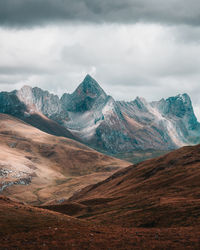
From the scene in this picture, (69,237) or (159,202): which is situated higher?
(159,202)

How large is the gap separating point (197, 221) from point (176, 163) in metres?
116

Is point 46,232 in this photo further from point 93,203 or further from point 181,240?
point 93,203

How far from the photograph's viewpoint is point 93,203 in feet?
466

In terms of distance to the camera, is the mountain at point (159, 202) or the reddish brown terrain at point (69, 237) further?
the mountain at point (159, 202)

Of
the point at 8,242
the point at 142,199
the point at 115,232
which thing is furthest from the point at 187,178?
the point at 8,242

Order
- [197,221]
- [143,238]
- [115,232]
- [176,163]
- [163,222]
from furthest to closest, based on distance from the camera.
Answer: [176,163] < [163,222] < [197,221] < [115,232] < [143,238]

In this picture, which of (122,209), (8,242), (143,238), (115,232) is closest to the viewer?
(8,242)

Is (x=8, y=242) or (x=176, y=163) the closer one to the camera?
(x=8, y=242)

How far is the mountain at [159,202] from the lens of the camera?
269ft

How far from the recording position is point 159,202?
338 ft

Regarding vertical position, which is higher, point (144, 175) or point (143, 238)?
point (144, 175)

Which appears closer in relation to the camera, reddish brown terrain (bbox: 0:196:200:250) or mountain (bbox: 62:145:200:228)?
reddish brown terrain (bbox: 0:196:200:250)

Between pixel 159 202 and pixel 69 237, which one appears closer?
pixel 69 237

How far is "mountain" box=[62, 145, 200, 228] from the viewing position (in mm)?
82000
